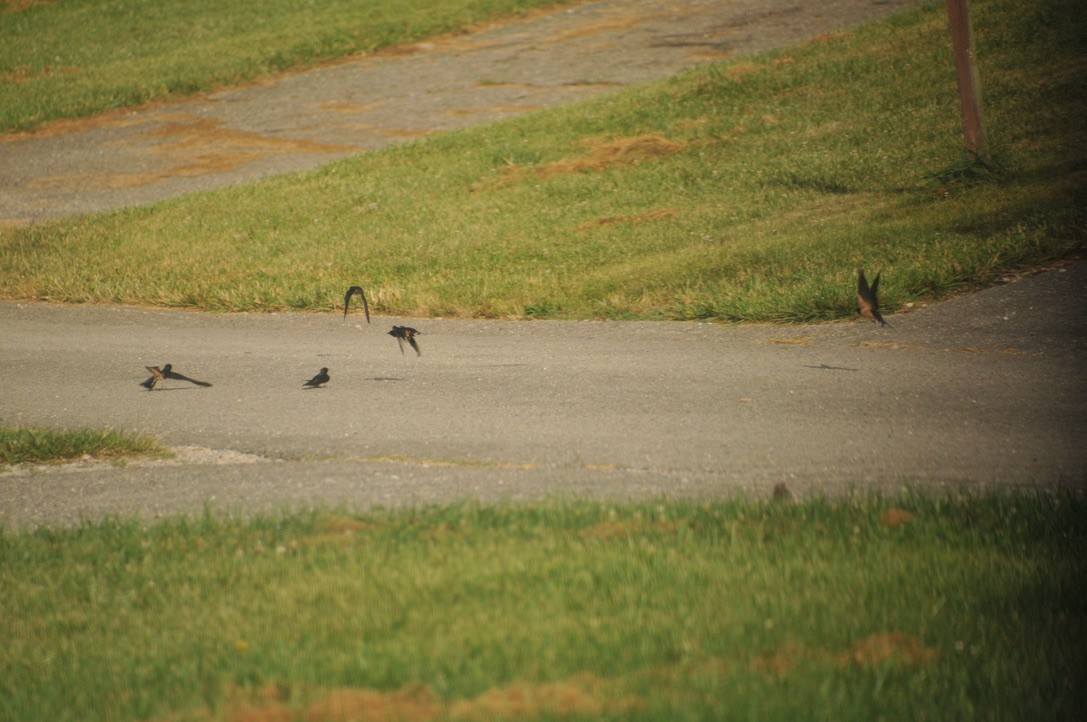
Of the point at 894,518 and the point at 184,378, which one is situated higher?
the point at 184,378

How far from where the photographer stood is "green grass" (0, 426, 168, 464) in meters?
6.88

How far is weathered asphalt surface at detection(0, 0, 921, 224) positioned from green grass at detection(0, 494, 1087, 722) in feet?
46.7

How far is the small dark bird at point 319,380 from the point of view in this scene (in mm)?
8203

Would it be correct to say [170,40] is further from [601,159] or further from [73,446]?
[73,446]

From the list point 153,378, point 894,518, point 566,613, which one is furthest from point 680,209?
point 566,613

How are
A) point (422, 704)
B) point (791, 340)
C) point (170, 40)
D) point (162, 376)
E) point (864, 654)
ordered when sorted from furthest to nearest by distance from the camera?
point (170, 40) → point (791, 340) → point (162, 376) → point (864, 654) → point (422, 704)

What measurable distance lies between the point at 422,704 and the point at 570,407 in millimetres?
4069

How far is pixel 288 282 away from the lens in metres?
12.5

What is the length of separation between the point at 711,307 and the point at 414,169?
8.83m

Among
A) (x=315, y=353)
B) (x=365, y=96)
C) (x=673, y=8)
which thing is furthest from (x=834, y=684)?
(x=673, y=8)

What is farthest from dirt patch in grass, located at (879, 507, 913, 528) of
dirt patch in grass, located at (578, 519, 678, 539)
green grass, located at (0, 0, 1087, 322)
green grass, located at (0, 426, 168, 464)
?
green grass, located at (0, 0, 1087, 322)

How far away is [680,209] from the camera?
1398 cm

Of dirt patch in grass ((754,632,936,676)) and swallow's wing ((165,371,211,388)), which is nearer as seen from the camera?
dirt patch in grass ((754,632,936,676))

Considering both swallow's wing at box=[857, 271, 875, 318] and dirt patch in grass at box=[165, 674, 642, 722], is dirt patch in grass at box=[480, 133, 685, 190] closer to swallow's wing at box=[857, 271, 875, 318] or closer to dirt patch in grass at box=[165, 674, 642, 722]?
swallow's wing at box=[857, 271, 875, 318]
